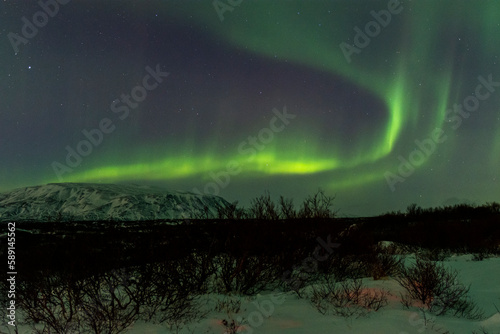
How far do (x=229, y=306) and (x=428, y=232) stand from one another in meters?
21.8

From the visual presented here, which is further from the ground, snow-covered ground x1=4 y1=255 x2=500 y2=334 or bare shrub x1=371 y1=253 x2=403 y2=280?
bare shrub x1=371 y1=253 x2=403 y2=280

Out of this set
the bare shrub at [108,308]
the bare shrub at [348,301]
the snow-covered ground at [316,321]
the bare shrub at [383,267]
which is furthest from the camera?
the bare shrub at [383,267]

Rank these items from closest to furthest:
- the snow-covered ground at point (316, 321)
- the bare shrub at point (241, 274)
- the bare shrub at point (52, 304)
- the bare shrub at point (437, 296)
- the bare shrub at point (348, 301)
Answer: the snow-covered ground at point (316, 321)
the bare shrub at point (52, 304)
the bare shrub at point (348, 301)
the bare shrub at point (437, 296)
the bare shrub at point (241, 274)

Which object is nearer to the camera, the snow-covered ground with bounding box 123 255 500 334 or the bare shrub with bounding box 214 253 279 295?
the snow-covered ground with bounding box 123 255 500 334

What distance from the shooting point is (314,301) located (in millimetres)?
7965

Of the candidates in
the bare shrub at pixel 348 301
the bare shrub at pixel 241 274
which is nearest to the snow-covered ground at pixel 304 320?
the bare shrub at pixel 348 301

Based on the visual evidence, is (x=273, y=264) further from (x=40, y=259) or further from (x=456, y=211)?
(x=456, y=211)

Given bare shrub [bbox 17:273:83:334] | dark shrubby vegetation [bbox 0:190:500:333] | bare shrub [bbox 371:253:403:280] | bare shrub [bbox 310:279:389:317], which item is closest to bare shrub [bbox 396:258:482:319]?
dark shrubby vegetation [bbox 0:190:500:333]

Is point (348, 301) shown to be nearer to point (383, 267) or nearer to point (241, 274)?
→ point (241, 274)

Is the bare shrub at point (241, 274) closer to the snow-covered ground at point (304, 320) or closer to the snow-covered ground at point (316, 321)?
the snow-covered ground at point (304, 320)


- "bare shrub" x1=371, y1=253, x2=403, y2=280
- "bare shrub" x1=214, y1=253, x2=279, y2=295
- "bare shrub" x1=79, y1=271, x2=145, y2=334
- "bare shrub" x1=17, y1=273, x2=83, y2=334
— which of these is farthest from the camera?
"bare shrub" x1=371, y1=253, x2=403, y2=280

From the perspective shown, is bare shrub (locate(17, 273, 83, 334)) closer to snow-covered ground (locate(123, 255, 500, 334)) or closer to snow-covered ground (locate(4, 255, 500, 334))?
snow-covered ground (locate(4, 255, 500, 334))

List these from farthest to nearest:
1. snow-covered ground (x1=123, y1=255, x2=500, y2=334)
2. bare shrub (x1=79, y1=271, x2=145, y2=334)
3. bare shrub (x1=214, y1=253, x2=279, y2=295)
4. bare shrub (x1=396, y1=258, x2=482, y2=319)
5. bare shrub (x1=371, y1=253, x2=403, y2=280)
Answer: bare shrub (x1=371, y1=253, x2=403, y2=280)
bare shrub (x1=214, y1=253, x2=279, y2=295)
bare shrub (x1=396, y1=258, x2=482, y2=319)
bare shrub (x1=79, y1=271, x2=145, y2=334)
snow-covered ground (x1=123, y1=255, x2=500, y2=334)

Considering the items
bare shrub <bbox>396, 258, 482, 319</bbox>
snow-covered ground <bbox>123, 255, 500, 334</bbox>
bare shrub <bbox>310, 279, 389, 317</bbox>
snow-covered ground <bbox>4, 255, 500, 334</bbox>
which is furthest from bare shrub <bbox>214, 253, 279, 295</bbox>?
bare shrub <bbox>396, 258, 482, 319</bbox>
